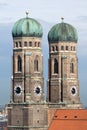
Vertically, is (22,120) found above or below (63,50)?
below

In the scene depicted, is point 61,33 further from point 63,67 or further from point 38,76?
point 38,76

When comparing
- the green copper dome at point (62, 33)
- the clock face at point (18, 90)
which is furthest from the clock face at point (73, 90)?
the clock face at point (18, 90)

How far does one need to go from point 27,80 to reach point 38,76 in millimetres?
1849

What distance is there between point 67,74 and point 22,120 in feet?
35.5

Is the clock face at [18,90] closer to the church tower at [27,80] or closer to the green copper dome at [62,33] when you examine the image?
the church tower at [27,80]

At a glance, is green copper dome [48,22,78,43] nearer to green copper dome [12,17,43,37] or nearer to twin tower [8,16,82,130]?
twin tower [8,16,82,130]

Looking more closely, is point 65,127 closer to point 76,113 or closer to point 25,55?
point 76,113

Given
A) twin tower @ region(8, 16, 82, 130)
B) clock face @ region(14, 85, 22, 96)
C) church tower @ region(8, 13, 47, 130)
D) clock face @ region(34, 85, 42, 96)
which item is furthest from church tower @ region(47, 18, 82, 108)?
clock face @ region(14, 85, 22, 96)

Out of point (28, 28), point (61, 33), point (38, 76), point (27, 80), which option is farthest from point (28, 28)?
point (27, 80)

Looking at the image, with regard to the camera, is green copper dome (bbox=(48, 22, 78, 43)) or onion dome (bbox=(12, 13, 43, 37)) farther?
green copper dome (bbox=(48, 22, 78, 43))

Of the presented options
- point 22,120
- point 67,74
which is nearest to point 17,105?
point 22,120

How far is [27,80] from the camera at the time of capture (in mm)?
114500

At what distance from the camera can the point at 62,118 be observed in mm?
114938

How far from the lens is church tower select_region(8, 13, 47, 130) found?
11400 centimetres
